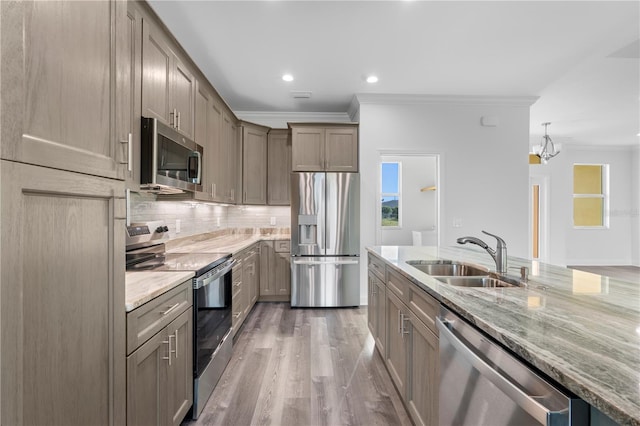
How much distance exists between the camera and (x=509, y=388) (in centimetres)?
86

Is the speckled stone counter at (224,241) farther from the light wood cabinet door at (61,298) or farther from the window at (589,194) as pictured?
the window at (589,194)

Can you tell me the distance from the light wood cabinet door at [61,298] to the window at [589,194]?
30.6 ft

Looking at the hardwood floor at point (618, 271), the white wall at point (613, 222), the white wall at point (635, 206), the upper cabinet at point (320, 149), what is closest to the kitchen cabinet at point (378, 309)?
the upper cabinet at point (320, 149)

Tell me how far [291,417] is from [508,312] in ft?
4.97

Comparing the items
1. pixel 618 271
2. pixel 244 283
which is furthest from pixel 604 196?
pixel 244 283

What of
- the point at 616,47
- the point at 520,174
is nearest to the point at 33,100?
the point at 616,47

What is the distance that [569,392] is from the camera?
713 mm

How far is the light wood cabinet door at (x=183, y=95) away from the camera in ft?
7.88

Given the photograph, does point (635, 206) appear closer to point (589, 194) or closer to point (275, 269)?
point (589, 194)

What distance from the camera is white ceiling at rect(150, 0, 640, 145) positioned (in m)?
2.50

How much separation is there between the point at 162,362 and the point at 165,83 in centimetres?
180

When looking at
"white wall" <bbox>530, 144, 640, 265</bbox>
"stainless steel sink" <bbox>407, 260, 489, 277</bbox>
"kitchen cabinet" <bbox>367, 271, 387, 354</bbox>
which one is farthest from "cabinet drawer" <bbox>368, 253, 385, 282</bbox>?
"white wall" <bbox>530, 144, 640, 265</bbox>

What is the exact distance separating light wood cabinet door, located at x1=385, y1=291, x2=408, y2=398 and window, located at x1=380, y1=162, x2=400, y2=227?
178 inches

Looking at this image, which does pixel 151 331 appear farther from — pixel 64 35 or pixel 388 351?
pixel 388 351
